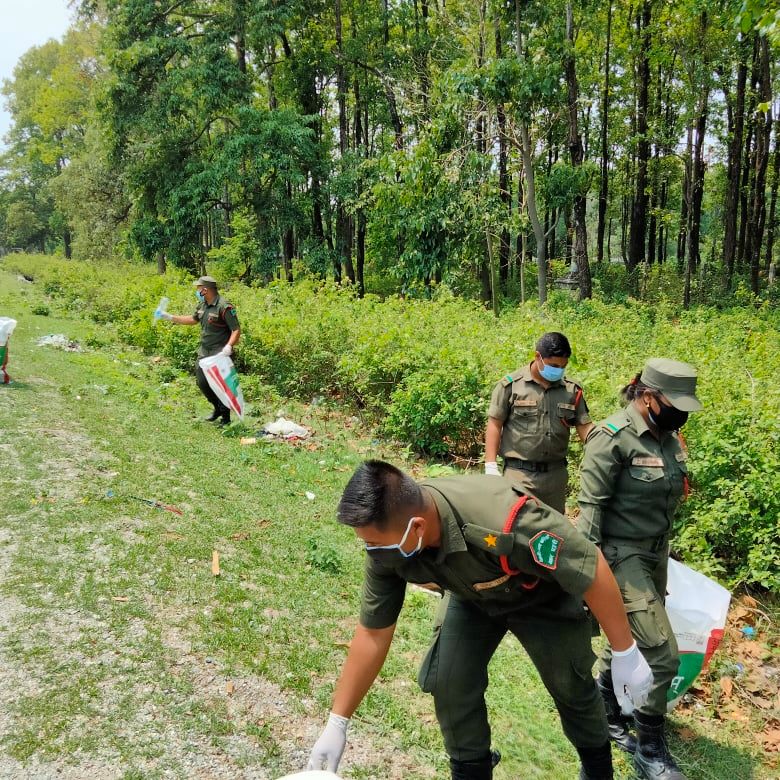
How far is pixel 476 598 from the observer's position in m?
2.02

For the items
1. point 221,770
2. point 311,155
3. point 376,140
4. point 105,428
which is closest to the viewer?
point 221,770

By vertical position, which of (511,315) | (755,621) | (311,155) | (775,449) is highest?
(311,155)

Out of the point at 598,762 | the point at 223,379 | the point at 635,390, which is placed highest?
the point at 635,390

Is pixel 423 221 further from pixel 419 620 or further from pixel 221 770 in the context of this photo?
A: pixel 221 770

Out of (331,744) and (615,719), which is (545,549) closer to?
(331,744)

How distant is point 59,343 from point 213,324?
667 centimetres

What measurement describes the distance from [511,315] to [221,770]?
9.28 m

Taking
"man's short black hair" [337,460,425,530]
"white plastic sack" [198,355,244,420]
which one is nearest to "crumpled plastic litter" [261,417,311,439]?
"white plastic sack" [198,355,244,420]

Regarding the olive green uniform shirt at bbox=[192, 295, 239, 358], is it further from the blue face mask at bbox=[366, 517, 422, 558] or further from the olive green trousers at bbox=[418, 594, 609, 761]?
the blue face mask at bbox=[366, 517, 422, 558]

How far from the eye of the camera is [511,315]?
10.8m

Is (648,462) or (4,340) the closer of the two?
(648,462)

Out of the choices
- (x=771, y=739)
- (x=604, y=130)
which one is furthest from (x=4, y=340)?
(x=604, y=130)

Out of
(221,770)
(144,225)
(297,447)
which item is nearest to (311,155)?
(144,225)

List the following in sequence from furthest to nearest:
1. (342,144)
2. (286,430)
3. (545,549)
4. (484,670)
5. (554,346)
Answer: (342,144)
(286,430)
(554,346)
(484,670)
(545,549)
